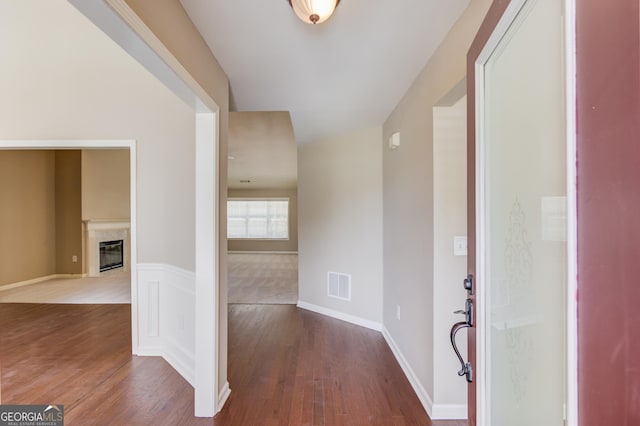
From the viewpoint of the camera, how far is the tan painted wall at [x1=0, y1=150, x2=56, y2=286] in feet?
15.6

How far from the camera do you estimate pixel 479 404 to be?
0.93 meters

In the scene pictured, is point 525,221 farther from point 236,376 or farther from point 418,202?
point 236,376

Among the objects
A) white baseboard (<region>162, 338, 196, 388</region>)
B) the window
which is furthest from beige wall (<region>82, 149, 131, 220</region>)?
white baseboard (<region>162, 338, 196, 388</region>)

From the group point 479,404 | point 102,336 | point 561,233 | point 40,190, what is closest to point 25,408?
point 102,336

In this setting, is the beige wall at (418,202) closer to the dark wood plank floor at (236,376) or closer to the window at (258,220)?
the dark wood plank floor at (236,376)

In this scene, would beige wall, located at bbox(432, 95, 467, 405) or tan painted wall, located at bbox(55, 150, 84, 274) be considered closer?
beige wall, located at bbox(432, 95, 467, 405)

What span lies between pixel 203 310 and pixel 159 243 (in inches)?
45.6

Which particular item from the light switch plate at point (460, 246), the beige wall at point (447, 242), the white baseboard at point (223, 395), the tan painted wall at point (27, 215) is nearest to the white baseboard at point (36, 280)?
the tan painted wall at point (27, 215)

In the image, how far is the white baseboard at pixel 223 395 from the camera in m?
1.89

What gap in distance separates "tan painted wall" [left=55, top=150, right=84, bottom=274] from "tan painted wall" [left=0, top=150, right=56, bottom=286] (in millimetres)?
84

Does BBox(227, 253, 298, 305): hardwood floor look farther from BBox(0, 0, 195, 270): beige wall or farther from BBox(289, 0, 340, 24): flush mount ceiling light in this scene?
BBox(289, 0, 340, 24): flush mount ceiling light

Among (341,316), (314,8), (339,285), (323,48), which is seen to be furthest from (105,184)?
(314,8)

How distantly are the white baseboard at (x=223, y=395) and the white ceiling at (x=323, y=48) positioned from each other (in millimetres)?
2296

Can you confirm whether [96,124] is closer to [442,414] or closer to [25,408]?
[25,408]
